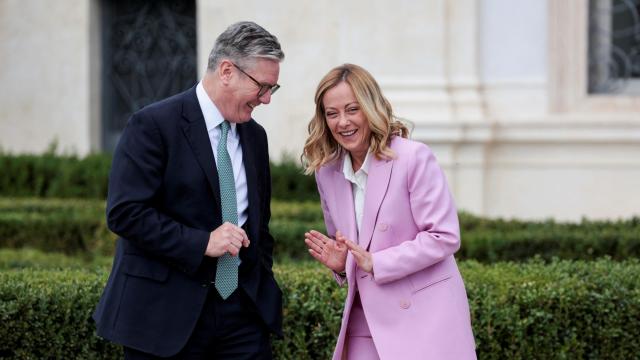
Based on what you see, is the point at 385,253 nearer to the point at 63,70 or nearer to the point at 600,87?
the point at 600,87

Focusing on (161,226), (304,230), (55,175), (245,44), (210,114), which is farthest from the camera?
(55,175)

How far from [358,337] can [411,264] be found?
1.27 ft

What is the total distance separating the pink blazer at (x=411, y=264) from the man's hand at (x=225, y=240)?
425mm

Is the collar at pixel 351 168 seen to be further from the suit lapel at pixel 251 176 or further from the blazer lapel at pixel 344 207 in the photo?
the suit lapel at pixel 251 176

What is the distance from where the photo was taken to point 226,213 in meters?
3.53

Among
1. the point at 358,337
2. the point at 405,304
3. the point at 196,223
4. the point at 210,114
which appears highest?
the point at 210,114

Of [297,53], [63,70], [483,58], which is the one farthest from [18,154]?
[483,58]

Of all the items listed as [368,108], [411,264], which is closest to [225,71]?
[368,108]

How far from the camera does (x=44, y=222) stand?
8.57m

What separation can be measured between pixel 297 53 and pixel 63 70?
115 inches

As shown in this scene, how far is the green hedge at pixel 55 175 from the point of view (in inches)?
436

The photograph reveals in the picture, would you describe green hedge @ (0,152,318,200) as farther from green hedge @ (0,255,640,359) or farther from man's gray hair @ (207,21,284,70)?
man's gray hair @ (207,21,284,70)

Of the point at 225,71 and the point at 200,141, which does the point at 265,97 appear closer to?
the point at 225,71

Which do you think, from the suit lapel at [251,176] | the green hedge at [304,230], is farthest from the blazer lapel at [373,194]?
the green hedge at [304,230]
